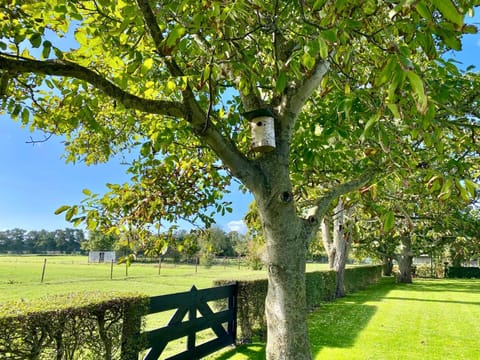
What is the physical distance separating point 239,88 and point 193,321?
181 inches

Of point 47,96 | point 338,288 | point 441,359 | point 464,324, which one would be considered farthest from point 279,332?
point 338,288

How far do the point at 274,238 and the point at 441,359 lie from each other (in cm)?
618

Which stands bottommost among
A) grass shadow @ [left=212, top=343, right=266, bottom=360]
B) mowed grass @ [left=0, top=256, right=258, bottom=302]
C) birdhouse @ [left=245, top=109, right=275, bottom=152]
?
mowed grass @ [left=0, top=256, right=258, bottom=302]

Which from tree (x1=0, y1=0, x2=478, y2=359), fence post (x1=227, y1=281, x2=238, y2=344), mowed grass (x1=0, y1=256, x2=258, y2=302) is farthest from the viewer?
mowed grass (x1=0, y1=256, x2=258, y2=302)

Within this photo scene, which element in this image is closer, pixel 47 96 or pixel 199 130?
pixel 199 130

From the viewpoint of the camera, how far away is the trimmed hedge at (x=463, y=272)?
36.9 metres

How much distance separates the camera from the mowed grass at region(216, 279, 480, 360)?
7.17 meters

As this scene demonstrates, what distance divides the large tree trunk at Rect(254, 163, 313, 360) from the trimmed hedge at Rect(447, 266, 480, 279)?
136 feet

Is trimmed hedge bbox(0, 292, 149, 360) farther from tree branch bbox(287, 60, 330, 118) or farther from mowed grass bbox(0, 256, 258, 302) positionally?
tree branch bbox(287, 60, 330, 118)

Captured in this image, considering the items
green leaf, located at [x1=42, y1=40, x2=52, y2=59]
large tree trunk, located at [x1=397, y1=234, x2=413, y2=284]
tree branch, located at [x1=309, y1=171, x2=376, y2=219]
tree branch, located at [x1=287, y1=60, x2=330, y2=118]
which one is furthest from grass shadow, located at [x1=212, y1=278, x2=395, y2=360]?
large tree trunk, located at [x1=397, y1=234, x2=413, y2=284]

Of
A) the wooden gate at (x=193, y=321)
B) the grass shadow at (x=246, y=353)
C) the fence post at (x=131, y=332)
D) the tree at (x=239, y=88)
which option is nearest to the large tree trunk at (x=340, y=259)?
the grass shadow at (x=246, y=353)

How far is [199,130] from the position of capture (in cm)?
303

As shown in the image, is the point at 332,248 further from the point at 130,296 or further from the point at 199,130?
the point at 199,130

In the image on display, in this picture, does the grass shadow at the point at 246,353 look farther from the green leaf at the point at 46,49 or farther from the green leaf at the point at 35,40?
the green leaf at the point at 35,40
